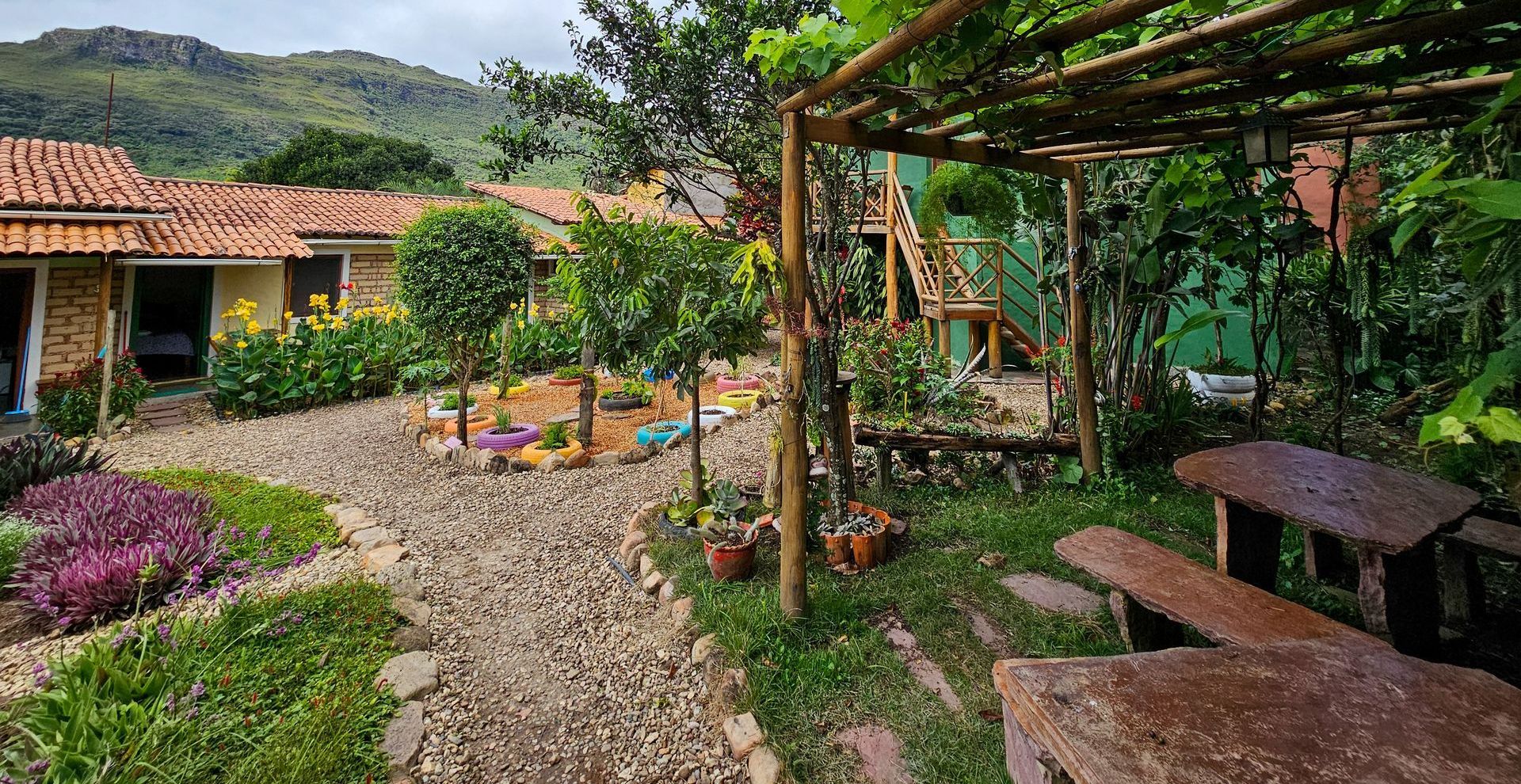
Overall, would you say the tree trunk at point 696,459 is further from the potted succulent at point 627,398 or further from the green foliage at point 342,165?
the green foliage at point 342,165

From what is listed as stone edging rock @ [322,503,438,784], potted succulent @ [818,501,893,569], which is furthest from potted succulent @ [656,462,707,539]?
stone edging rock @ [322,503,438,784]

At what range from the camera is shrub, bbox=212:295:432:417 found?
25.5 feet

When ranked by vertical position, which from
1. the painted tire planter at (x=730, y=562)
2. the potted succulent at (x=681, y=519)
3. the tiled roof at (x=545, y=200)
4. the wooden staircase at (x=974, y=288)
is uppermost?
the tiled roof at (x=545, y=200)

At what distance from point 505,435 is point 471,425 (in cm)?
89

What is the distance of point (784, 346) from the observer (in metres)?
2.91

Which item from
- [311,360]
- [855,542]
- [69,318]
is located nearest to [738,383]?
[855,542]

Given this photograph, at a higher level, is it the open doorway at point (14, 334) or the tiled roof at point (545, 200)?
→ the tiled roof at point (545, 200)

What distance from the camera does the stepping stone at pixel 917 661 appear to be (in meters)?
2.36

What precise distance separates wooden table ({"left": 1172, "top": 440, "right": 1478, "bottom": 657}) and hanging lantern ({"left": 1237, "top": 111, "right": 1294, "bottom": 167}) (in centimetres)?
143

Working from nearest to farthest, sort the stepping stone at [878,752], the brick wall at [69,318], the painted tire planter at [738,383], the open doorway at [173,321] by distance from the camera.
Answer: the stepping stone at [878,752], the brick wall at [69,318], the painted tire planter at [738,383], the open doorway at [173,321]

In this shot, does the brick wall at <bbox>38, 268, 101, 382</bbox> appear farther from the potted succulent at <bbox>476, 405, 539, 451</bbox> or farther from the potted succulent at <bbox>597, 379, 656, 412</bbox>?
the potted succulent at <bbox>597, 379, 656, 412</bbox>

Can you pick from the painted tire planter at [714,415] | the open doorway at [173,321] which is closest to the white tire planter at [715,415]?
the painted tire planter at [714,415]

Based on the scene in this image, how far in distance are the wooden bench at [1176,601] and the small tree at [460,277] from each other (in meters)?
5.66

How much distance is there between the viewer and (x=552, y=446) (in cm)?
593
